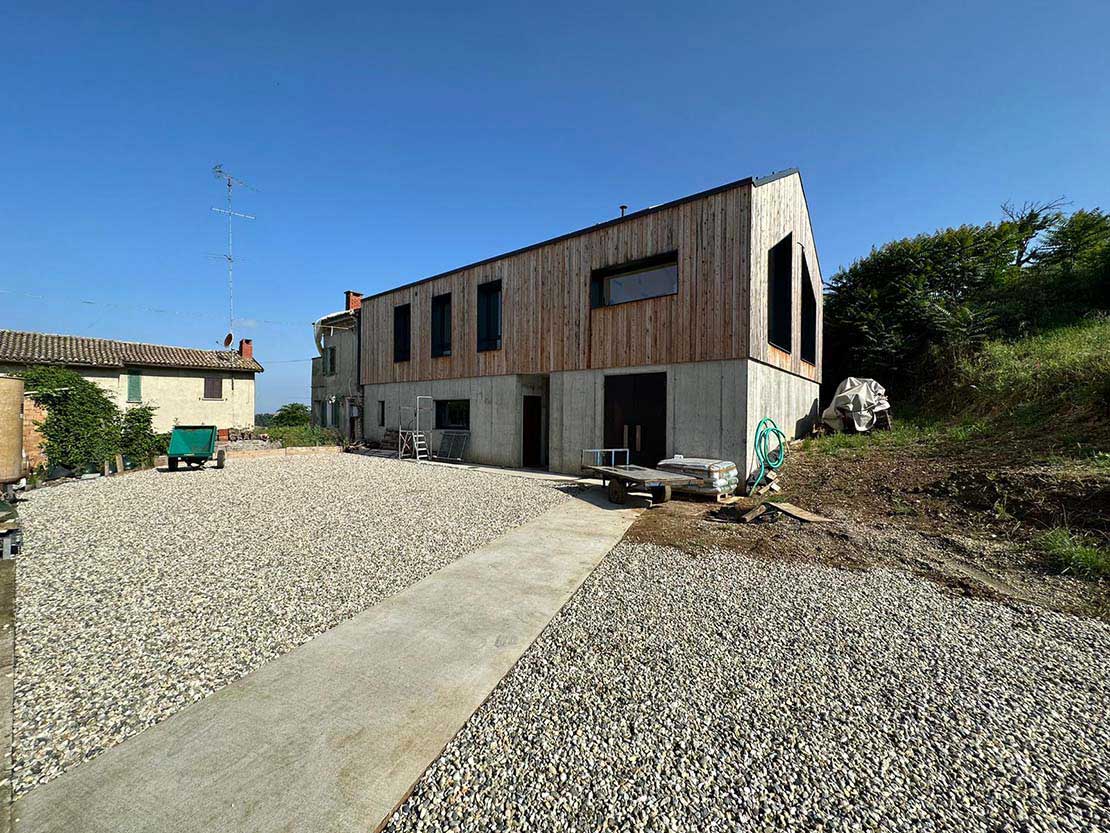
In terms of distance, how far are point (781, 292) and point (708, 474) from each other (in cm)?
656

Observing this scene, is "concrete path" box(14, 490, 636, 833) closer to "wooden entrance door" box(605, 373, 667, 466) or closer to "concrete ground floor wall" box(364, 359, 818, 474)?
"concrete ground floor wall" box(364, 359, 818, 474)

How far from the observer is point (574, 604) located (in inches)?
154

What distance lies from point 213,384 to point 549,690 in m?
27.0

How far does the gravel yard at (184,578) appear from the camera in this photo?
2512 mm

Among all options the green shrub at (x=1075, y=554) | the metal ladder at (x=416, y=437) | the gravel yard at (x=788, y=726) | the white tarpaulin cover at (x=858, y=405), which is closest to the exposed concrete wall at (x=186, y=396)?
the metal ladder at (x=416, y=437)

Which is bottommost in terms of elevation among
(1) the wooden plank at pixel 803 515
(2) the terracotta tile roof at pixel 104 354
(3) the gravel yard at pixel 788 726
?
(3) the gravel yard at pixel 788 726

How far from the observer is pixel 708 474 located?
845cm

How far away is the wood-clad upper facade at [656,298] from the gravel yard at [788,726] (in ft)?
21.8

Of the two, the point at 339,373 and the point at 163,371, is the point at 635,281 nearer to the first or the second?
the point at 339,373

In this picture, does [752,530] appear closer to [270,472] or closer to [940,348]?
[270,472]

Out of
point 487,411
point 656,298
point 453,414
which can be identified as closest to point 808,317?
point 656,298

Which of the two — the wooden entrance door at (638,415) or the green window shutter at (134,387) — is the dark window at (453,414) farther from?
the green window shutter at (134,387)

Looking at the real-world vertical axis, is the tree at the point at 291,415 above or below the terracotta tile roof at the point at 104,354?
below

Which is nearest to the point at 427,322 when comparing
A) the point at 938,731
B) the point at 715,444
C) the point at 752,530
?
the point at 715,444
